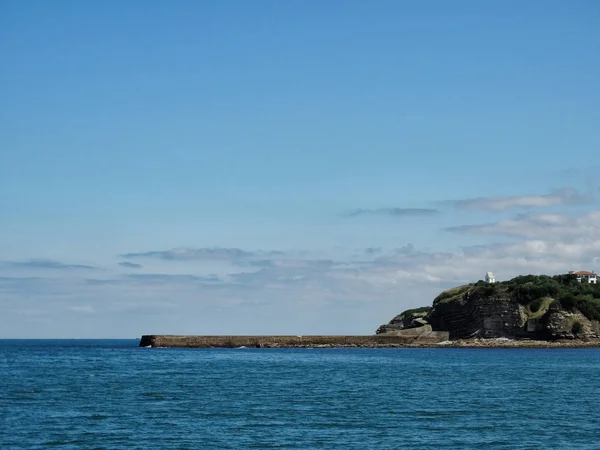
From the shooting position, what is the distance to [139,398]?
185 ft

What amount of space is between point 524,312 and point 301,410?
12502cm

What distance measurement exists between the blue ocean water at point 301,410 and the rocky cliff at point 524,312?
82578 millimetres

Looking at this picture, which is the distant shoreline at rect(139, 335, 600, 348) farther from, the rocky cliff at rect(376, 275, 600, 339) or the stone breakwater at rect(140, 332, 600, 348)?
the rocky cliff at rect(376, 275, 600, 339)

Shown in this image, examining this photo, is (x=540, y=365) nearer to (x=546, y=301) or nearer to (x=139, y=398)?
(x=139, y=398)

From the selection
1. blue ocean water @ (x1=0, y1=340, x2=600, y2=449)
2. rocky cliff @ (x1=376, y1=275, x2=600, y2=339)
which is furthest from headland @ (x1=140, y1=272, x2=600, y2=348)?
blue ocean water @ (x1=0, y1=340, x2=600, y2=449)

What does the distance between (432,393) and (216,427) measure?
23.5m

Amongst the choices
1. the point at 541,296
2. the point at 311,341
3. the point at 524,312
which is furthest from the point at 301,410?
the point at 541,296

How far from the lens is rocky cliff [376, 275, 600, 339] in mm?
164000

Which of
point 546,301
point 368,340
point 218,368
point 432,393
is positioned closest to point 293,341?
point 368,340

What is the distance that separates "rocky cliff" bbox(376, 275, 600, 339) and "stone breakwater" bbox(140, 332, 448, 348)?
6.48 meters

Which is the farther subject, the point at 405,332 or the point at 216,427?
the point at 405,332

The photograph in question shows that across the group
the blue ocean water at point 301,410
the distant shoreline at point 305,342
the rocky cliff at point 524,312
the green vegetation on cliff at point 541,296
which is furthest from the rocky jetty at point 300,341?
the blue ocean water at point 301,410

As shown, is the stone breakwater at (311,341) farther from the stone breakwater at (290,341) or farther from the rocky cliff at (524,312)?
the rocky cliff at (524,312)

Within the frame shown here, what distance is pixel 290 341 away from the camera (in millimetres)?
174500
